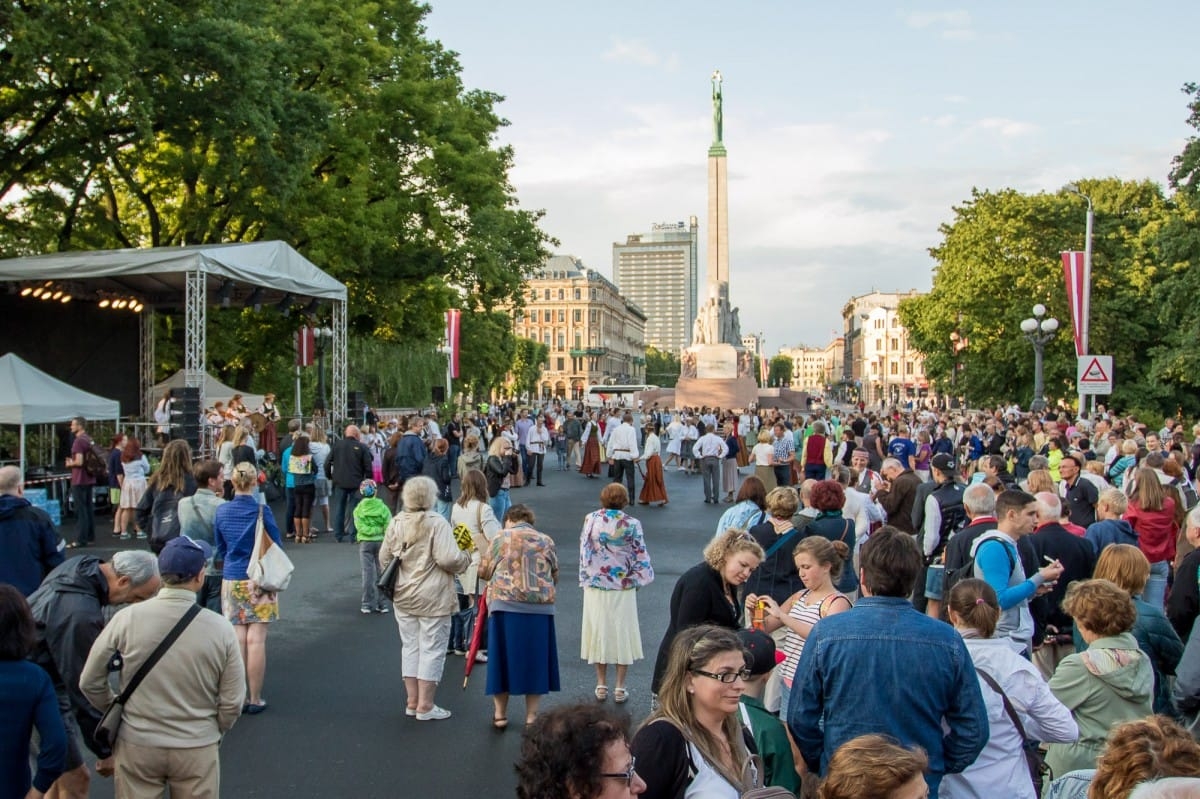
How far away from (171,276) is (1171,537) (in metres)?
20.6

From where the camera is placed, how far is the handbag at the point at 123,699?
430 centimetres

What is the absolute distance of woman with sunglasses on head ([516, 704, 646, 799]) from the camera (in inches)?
96.4

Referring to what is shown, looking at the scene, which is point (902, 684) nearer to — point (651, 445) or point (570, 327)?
point (651, 445)

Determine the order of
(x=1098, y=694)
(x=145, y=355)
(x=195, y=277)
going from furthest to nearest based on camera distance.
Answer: (x=145, y=355), (x=195, y=277), (x=1098, y=694)

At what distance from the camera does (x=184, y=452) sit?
29.9 feet

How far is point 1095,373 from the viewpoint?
17.5m

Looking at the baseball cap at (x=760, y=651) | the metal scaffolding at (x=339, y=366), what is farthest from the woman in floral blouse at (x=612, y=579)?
the metal scaffolding at (x=339, y=366)

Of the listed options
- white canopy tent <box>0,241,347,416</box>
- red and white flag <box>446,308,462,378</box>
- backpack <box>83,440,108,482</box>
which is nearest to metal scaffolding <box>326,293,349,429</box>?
white canopy tent <box>0,241,347,416</box>

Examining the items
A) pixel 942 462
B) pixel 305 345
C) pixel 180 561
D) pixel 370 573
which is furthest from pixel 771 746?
pixel 305 345

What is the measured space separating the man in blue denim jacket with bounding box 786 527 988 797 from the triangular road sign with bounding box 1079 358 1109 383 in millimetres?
15657

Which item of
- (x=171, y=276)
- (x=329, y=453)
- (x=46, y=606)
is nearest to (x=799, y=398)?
(x=171, y=276)

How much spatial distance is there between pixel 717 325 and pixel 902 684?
55909 millimetres

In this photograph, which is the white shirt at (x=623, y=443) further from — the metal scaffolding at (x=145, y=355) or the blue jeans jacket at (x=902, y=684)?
the blue jeans jacket at (x=902, y=684)

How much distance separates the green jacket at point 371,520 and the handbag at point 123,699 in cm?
541
